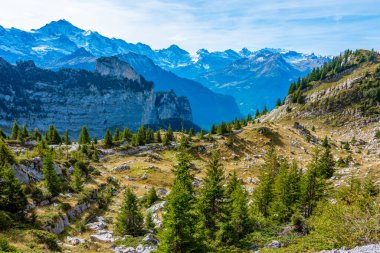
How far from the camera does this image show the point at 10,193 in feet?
109

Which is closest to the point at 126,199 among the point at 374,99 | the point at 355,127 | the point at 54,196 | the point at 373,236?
the point at 54,196

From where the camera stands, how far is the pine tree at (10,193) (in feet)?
107

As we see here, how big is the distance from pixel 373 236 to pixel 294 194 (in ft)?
59.9

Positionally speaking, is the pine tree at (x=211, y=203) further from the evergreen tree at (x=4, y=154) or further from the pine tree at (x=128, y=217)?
the evergreen tree at (x=4, y=154)

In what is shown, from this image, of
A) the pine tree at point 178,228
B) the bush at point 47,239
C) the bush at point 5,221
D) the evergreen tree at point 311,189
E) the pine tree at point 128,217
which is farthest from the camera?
the evergreen tree at point 311,189

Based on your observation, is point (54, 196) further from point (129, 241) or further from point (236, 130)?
point (236, 130)

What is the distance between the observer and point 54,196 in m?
43.3

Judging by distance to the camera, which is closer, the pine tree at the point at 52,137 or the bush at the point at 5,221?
the bush at the point at 5,221

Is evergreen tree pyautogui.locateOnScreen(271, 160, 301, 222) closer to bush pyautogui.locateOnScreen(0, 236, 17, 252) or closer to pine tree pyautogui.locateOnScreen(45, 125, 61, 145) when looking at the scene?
bush pyautogui.locateOnScreen(0, 236, 17, 252)

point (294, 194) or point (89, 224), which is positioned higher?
point (294, 194)

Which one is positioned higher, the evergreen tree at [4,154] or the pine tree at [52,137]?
the evergreen tree at [4,154]

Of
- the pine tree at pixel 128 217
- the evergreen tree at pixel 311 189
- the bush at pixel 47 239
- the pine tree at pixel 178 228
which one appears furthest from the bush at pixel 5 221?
the evergreen tree at pixel 311 189

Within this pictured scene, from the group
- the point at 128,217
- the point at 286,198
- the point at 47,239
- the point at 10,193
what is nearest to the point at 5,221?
the point at 10,193

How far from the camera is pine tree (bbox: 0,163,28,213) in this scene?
32.7m
